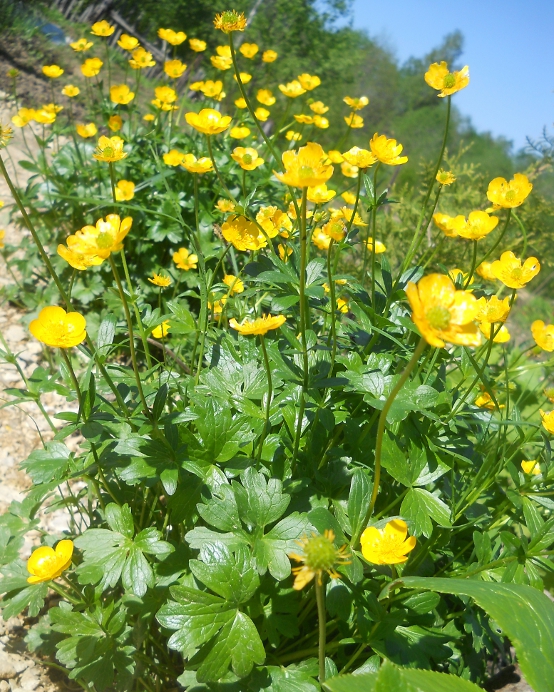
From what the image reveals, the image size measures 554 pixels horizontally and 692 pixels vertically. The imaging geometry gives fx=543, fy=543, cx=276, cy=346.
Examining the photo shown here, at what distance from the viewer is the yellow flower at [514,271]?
137cm

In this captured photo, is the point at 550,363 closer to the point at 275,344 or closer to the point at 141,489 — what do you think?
the point at 275,344

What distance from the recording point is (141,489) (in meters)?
1.58

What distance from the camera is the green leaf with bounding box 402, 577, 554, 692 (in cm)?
85

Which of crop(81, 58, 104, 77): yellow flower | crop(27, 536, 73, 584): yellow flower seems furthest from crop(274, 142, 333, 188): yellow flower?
crop(81, 58, 104, 77): yellow flower

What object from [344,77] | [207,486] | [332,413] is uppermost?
[344,77]

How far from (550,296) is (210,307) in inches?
473

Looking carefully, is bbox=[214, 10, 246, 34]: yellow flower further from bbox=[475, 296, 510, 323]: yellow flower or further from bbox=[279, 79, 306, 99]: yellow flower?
bbox=[279, 79, 306, 99]: yellow flower

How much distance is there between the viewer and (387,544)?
1061mm

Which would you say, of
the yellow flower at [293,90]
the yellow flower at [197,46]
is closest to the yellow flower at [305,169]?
the yellow flower at [293,90]

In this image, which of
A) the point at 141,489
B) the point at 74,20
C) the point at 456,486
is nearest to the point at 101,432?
the point at 141,489

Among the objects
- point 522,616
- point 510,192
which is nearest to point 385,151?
point 510,192

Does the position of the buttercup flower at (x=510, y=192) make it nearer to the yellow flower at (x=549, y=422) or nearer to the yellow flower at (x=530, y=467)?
the yellow flower at (x=549, y=422)

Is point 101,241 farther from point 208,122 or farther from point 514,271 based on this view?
point 514,271

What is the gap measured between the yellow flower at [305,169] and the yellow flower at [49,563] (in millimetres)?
950
